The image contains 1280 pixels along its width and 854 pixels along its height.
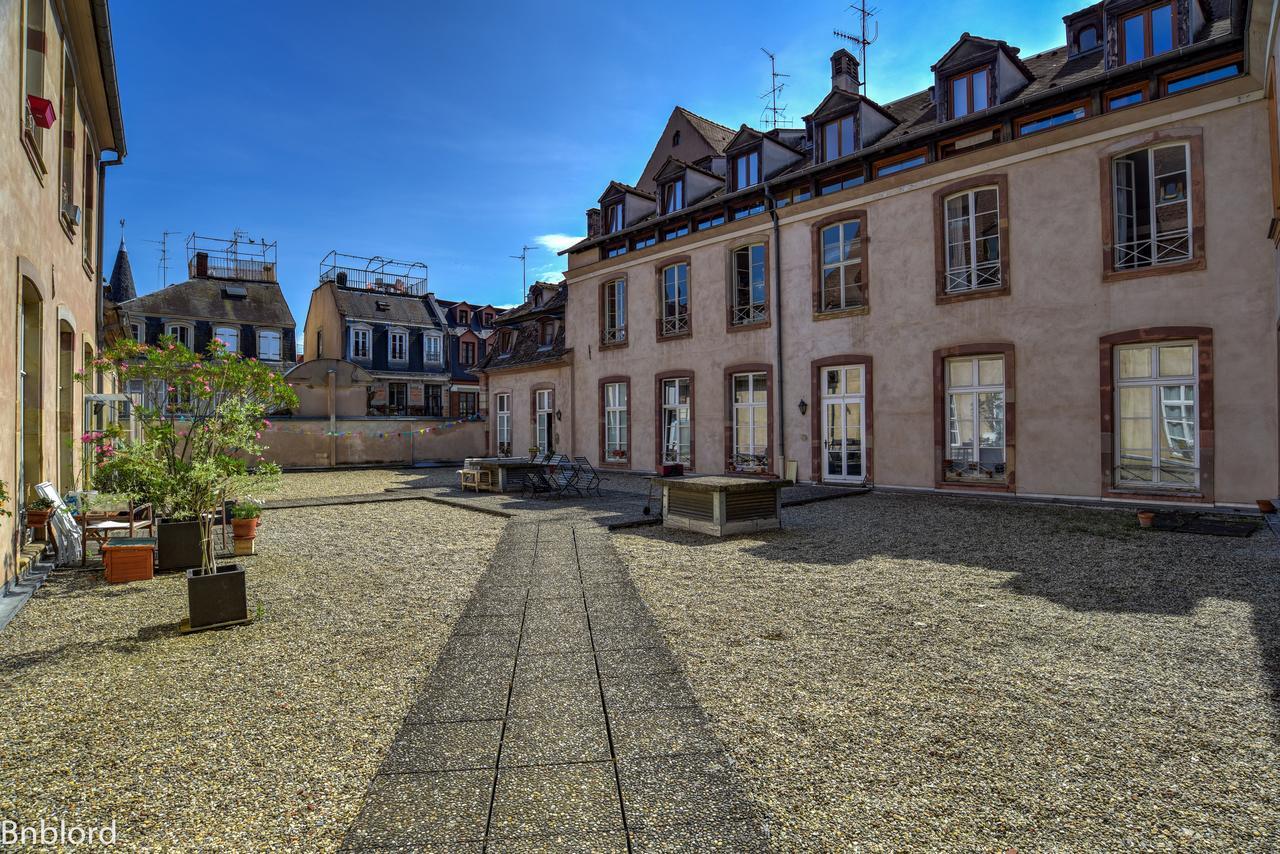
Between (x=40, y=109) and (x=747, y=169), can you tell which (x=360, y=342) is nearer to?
(x=747, y=169)

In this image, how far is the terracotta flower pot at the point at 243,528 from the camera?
827 centimetres

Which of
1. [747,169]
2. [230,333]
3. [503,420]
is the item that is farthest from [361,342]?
[747,169]

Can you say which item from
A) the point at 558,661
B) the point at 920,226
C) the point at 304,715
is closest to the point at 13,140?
the point at 304,715

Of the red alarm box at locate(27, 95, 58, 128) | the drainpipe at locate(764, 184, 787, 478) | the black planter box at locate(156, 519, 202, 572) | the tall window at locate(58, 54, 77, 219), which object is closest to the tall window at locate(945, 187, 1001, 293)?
the drainpipe at locate(764, 184, 787, 478)

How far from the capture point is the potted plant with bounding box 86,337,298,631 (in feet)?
17.3

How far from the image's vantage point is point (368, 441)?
26453 millimetres

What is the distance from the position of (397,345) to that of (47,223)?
3050 centimetres

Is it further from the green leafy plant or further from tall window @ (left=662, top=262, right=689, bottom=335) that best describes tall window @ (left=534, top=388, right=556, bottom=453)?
the green leafy plant

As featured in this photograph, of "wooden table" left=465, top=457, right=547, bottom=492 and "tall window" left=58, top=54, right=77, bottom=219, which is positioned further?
"wooden table" left=465, top=457, right=547, bottom=492

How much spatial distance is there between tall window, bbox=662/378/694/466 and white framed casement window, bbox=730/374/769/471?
1.54 metres

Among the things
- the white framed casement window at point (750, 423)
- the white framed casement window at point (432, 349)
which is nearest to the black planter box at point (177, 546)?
the white framed casement window at point (750, 423)

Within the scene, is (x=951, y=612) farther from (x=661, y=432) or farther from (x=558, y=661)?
(x=661, y=432)

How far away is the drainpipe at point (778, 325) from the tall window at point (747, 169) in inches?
39.9

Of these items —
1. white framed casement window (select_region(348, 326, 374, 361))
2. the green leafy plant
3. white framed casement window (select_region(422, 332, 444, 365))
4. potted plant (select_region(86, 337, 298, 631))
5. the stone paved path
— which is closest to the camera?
the stone paved path
